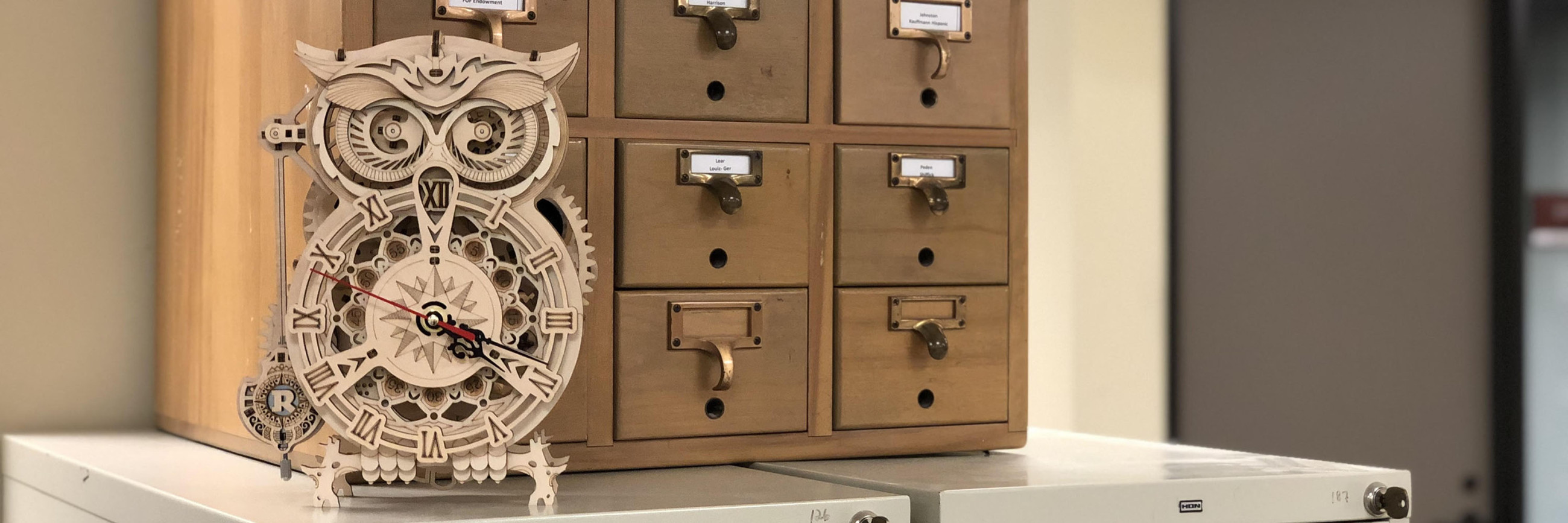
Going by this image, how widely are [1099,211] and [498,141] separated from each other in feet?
5.78

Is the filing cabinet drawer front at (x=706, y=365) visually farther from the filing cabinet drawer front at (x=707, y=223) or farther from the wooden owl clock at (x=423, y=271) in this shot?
the wooden owl clock at (x=423, y=271)

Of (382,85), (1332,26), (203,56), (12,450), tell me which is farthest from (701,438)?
(1332,26)

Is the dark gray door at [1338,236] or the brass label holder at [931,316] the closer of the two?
the brass label holder at [931,316]

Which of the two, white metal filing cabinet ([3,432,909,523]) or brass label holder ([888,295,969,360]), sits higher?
brass label holder ([888,295,969,360])

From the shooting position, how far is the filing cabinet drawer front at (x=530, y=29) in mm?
1487

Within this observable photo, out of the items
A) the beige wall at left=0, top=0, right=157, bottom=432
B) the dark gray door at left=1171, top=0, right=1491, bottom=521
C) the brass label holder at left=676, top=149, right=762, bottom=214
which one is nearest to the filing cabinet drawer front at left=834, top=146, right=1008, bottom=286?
the brass label holder at left=676, top=149, right=762, bottom=214

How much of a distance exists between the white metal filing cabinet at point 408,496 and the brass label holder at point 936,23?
20.2 inches

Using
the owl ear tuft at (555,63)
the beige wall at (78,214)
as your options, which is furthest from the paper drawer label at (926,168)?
the beige wall at (78,214)

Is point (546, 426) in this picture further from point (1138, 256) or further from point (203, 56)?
point (1138, 256)

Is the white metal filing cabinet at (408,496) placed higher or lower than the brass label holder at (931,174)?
lower

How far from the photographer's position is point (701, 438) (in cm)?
163

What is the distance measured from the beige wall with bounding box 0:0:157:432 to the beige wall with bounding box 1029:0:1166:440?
1.45m

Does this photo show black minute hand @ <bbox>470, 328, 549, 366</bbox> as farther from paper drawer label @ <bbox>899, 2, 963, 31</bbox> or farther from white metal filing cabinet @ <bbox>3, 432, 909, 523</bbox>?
paper drawer label @ <bbox>899, 2, 963, 31</bbox>

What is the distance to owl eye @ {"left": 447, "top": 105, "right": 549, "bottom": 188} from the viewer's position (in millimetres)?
1383
